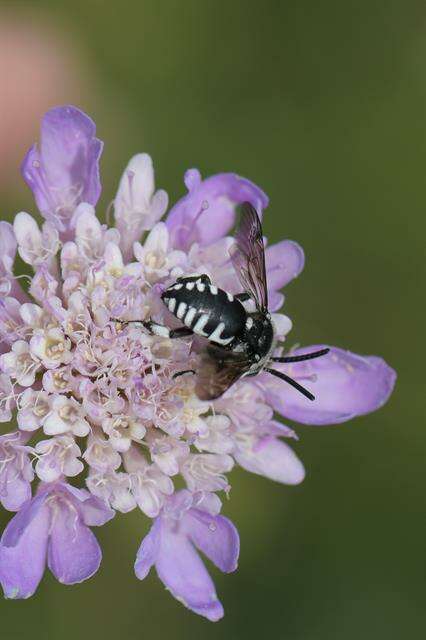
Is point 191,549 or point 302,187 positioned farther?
point 302,187

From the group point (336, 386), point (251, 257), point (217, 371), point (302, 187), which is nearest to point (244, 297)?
point (251, 257)

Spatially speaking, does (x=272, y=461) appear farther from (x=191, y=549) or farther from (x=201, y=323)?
(x=201, y=323)

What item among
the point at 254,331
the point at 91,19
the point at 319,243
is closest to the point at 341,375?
the point at 254,331

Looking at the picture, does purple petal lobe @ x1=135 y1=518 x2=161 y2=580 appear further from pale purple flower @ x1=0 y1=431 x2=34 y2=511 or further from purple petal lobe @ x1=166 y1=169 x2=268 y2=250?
purple petal lobe @ x1=166 y1=169 x2=268 y2=250

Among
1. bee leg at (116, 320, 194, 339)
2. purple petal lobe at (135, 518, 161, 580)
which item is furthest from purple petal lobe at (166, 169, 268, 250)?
purple petal lobe at (135, 518, 161, 580)

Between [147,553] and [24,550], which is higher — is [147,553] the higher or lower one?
the higher one

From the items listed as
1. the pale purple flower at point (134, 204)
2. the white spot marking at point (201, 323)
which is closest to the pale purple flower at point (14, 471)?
the white spot marking at point (201, 323)

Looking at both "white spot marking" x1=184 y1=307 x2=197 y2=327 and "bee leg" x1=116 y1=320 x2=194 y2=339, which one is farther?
"bee leg" x1=116 y1=320 x2=194 y2=339
